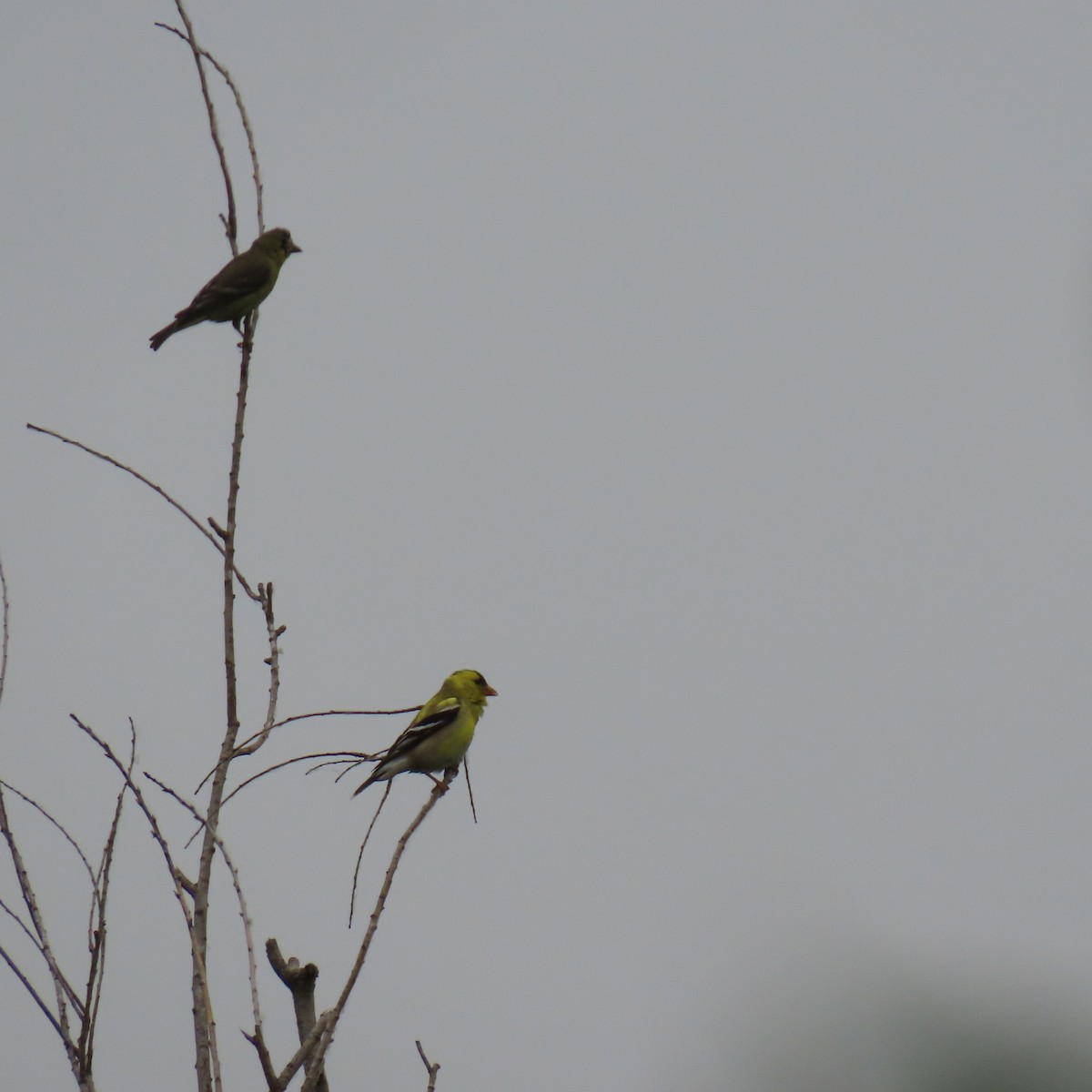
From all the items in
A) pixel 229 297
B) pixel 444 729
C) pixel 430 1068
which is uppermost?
pixel 229 297

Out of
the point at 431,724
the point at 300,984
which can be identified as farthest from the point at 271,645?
the point at 431,724

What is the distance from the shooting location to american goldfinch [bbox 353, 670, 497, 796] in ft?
23.7

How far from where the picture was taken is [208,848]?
303 centimetres

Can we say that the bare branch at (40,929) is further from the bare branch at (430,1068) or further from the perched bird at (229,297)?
the perched bird at (229,297)

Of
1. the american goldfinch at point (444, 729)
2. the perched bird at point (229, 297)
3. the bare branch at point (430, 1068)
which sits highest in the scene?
the perched bird at point (229, 297)

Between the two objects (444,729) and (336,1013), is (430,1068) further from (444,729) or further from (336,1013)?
(444,729)

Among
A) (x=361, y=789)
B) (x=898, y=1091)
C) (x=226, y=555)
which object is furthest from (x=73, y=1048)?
(x=361, y=789)

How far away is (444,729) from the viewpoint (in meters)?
7.43

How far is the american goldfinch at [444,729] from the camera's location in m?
7.21

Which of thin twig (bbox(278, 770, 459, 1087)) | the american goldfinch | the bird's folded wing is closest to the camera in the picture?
thin twig (bbox(278, 770, 459, 1087))

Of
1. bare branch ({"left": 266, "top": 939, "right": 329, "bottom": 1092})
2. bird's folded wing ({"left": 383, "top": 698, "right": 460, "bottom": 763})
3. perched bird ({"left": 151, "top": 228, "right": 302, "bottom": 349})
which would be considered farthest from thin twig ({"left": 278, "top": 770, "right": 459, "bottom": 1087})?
perched bird ({"left": 151, "top": 228, "right": 302, "bottom": 349})

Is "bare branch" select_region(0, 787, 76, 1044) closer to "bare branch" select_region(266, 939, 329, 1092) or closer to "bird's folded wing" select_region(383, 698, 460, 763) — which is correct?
"bare branch" select_region(266, 939, 329, 1092)

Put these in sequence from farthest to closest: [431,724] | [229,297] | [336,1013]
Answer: [229,297]
[431,724]
[336,1013]

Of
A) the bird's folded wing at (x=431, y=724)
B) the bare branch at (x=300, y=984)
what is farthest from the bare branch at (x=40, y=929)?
the bird's folded wing at (x=431, y=724)
